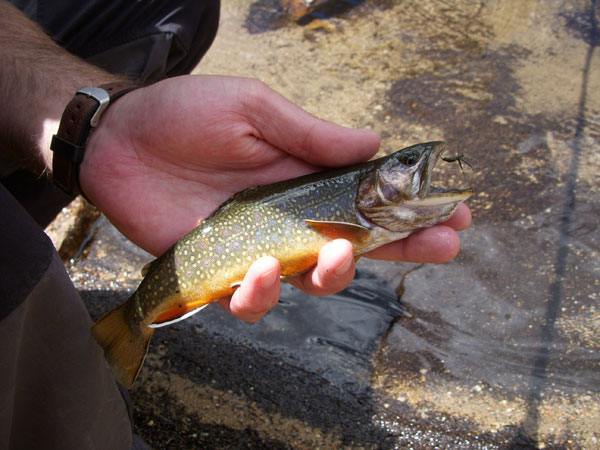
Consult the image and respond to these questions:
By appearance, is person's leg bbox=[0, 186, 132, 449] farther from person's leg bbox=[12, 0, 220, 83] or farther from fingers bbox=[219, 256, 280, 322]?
person's leg bbox=[12, 0, 220, 83]

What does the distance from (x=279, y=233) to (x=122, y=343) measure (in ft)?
3.16

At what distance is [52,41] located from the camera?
11.0ft

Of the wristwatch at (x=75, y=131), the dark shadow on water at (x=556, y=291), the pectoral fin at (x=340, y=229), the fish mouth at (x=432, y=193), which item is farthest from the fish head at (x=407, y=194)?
the wristwatch at (x=75, y=131)

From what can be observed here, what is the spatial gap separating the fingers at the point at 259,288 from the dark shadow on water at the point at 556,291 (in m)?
1.67

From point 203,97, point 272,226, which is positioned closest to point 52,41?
point 203,97

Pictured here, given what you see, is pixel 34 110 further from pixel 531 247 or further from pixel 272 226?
pixel 531 247

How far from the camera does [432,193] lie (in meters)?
2.58

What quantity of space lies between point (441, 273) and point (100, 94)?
262cm

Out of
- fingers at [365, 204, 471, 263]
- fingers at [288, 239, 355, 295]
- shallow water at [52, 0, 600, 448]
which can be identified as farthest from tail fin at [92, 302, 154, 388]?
fingers at [365, 204, 471, 263]

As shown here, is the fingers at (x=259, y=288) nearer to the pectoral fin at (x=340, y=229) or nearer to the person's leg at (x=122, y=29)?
the pectoral fin at (x=340, y=229)

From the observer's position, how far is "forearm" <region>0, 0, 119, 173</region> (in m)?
3.02

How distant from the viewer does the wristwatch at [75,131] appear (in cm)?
289

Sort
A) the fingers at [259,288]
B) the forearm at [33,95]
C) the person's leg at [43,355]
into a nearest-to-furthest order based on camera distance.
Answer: the person's leg at [43,355] < the fingers at [259,288] < the forearm at [33,95]

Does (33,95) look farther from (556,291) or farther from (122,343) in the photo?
(556,291)
